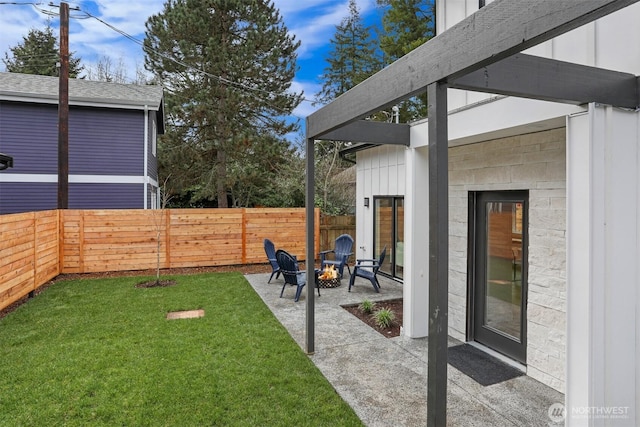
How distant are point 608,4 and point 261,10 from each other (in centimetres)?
1536

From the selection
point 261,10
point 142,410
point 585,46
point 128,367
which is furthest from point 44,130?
point 585,46

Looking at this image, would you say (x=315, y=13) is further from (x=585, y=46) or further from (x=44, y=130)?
(x=585, y=46)

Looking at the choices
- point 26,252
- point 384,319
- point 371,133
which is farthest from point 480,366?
point 26,252

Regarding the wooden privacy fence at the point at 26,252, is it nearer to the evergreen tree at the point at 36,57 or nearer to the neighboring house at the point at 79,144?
the neighboring house at the point at 79,144

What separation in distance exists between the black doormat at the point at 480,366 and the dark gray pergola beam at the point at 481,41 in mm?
2857

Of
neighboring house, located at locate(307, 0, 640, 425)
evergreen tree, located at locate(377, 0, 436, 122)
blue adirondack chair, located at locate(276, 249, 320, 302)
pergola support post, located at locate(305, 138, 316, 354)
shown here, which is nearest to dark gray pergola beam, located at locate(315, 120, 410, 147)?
neighboring house, located at locate(307, 0, 640, 425)

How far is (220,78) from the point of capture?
13953mm

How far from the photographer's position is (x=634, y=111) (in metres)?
2.35

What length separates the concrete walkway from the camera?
2.85m

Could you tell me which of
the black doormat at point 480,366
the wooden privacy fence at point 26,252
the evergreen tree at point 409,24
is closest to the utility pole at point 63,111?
the wooden privacy fence at point 26,252

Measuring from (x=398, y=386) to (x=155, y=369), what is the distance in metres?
2.51

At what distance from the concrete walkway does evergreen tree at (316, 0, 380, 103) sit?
1670cm

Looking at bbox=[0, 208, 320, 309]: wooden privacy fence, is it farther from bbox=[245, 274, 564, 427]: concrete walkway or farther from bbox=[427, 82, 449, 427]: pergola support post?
bbox=[427, 82, 449, 427]: pergola support post

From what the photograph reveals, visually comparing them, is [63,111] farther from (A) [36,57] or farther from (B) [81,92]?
(A) [36,57]
